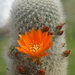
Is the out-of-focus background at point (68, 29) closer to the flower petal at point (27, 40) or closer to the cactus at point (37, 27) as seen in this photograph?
the cactus at point (37, 27)

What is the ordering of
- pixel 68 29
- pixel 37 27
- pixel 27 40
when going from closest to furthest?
pixel 27 40 → pixel 37 27 → pixel 68 29

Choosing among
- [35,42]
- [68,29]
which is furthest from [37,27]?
[68,29]

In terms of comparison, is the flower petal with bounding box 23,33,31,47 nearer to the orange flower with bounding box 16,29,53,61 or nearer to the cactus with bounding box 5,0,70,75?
the orange flower with bounding box 16,29,53,61

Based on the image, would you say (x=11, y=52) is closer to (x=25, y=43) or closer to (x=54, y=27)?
(x=25, y=43)

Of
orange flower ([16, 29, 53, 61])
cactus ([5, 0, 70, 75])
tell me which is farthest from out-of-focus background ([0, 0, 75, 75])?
orange flower ([16, 29, 53, 61])

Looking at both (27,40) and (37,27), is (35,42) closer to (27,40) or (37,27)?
(27,40)

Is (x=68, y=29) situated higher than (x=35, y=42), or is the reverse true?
(x=68, y=29)

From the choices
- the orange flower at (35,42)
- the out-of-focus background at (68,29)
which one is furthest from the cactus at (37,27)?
the out-of-focus background at (68,29)

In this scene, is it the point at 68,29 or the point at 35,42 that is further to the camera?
the point at 68,29
